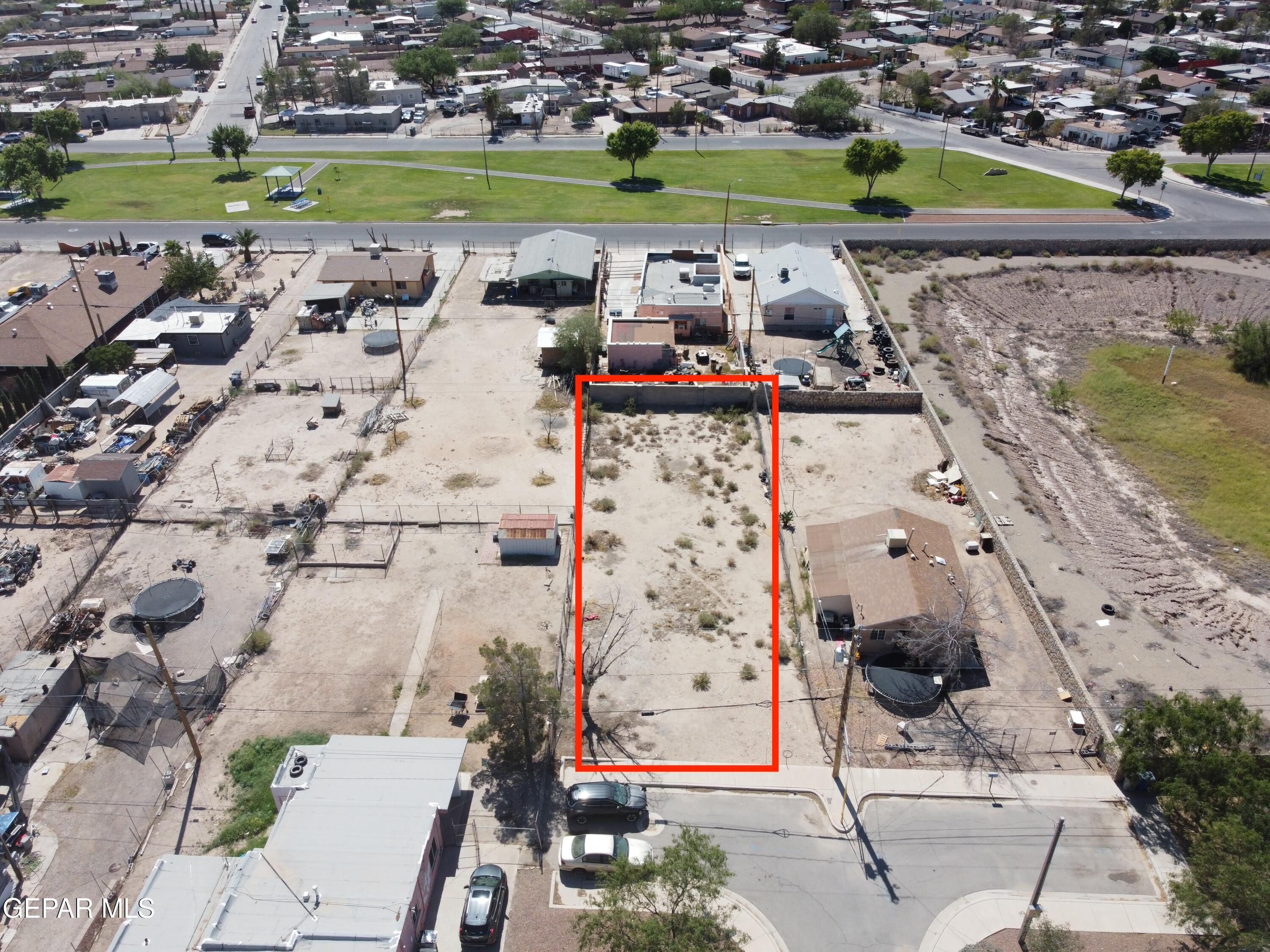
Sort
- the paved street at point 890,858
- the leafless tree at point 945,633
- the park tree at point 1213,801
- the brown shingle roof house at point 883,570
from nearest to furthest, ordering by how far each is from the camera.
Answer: the park tree at point 1213,801 → the paved street at point 890,858 → the leafless tree at point 945,633 → the brown shingle roof house at point 883,570

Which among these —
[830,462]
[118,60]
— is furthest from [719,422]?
[118,60]

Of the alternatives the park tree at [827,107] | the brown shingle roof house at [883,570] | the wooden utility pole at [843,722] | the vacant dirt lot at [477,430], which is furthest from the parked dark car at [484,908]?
the park tree at [827,107]

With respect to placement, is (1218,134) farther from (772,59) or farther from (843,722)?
(843,722)

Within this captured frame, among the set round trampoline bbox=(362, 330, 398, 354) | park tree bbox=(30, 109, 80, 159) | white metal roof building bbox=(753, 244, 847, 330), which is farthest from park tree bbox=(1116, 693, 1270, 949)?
park tree bbox=(30, 109, 80, 159)

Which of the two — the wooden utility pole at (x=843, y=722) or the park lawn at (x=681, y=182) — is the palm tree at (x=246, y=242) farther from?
the wooden utility pole at (x=843, y=722)

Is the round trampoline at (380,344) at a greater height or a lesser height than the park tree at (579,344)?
lesser

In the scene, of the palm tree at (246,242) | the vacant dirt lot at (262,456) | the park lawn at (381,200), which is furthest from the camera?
the park lawn at (381,200)

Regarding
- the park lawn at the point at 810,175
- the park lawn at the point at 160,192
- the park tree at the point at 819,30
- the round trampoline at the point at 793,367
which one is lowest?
the round trampoline at the point at 793,367

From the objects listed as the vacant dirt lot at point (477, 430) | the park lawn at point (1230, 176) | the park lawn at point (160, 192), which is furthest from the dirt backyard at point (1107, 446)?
the park lawn at point (160, 192)

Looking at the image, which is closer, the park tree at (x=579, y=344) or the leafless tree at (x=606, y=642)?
the leafless tree at (x=606, y=642)
